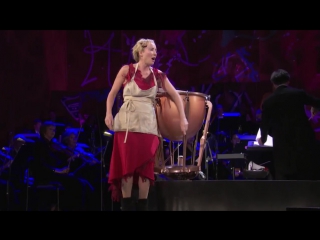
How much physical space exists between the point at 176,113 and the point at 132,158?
57 cm

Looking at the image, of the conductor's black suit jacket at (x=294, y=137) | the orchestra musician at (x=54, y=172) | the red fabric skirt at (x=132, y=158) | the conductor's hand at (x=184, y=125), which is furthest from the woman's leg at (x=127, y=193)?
the orchestra musician at (x=54, y=172)

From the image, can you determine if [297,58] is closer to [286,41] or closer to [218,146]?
[286,41]

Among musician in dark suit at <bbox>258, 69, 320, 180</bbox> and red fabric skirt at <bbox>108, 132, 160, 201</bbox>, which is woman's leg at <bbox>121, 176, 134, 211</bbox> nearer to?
red fabric skirt at <bbox>108, 132, 160, 201</bbox>

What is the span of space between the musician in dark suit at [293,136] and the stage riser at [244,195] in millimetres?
535

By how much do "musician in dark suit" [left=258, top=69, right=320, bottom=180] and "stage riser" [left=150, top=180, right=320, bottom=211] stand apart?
53 cm

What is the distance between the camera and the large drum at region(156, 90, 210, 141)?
4.25m

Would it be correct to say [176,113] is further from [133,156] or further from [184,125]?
[133,156]

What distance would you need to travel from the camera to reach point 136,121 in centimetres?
396

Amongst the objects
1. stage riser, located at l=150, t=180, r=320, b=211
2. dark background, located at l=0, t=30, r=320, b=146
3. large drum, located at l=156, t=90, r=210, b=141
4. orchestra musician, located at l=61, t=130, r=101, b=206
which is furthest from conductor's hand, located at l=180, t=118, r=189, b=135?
dark background, located at l=0, t=30, r=320, b=146

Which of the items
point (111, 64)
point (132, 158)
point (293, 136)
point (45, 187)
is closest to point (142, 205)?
point (132, 158)

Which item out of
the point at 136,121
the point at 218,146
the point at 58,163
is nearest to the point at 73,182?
the point at 58,163

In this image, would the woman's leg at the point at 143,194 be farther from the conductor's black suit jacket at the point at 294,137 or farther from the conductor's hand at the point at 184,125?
the conductor's black suit jacket at the point at 294,137

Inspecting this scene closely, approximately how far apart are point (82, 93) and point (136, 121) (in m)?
5.67

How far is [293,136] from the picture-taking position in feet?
14.1
